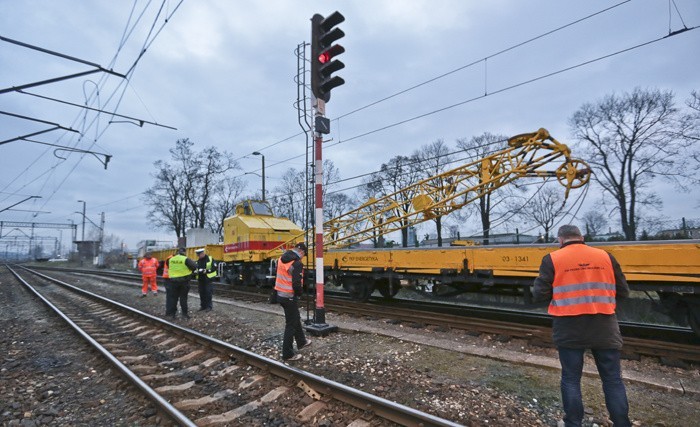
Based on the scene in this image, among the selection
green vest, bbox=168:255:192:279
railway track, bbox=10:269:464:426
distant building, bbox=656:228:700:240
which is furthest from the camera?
distant building, bbox=656:228:700:240

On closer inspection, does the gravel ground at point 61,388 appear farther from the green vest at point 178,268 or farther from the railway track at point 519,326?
the railway track at point 519,326

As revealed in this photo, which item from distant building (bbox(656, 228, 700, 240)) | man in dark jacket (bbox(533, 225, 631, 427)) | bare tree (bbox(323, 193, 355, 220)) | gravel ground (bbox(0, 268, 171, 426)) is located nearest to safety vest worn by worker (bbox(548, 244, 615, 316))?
man in dark jacket (bbox(533, 225, 631, 427))

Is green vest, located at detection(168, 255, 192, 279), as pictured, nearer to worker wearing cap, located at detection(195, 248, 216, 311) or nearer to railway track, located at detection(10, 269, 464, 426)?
worker wearing cap, located at detection(195, 248, 216, 311)

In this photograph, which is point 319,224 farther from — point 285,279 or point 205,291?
A: point 205,291

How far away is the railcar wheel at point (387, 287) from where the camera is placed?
1098 cm

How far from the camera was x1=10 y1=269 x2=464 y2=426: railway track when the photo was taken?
12.3 feet

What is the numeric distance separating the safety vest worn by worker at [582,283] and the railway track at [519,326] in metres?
3.60

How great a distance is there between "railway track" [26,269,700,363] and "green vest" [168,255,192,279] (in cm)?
380

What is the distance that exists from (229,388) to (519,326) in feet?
18.4

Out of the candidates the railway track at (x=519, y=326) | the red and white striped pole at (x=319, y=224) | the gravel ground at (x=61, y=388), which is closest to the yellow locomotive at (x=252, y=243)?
the railway track at (x=519, y=326)

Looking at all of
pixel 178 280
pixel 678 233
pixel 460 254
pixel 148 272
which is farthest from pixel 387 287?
A: pixel 678 233

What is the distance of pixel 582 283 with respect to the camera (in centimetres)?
311

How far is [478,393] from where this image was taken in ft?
14.3

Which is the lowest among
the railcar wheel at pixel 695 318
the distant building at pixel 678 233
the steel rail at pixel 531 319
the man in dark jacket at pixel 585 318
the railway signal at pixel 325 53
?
the steel rail at pixel 531 319
